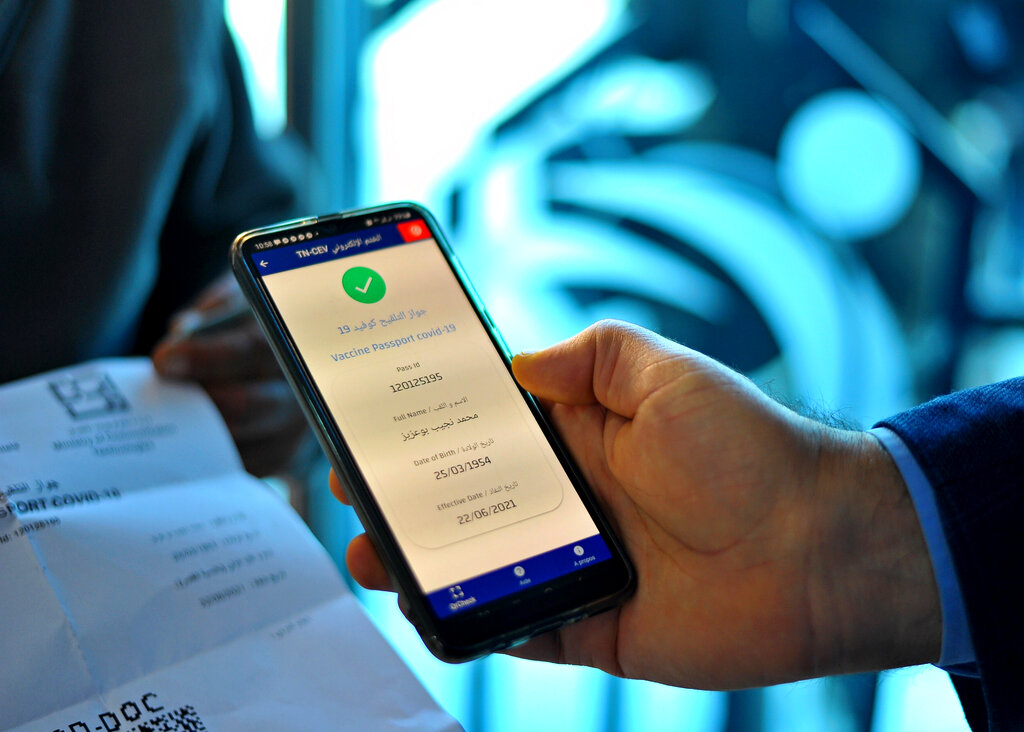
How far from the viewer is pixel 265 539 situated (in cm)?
60

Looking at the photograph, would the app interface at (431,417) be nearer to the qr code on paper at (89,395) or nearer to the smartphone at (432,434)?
the smartphone at (432,434)

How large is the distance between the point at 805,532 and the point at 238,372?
56cm

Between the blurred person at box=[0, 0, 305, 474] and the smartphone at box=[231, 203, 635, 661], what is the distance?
196 millimetres

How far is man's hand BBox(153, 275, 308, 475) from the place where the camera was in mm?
721

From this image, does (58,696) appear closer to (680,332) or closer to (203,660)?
(203,660)

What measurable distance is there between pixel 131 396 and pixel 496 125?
86cm

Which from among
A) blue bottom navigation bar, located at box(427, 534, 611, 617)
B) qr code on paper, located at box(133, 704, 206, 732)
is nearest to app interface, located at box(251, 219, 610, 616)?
blue bottom navigation bar, located at box(427, 534, 611, 617)

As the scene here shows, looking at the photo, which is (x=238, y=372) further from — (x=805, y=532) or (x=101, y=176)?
(x=805, y=532)

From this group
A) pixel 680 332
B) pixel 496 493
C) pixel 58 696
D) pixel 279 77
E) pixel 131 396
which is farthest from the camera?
pixel 680 332

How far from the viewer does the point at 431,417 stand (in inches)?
22.6

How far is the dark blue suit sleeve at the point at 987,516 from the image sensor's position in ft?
1.58

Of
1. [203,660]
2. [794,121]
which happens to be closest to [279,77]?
[794,121]

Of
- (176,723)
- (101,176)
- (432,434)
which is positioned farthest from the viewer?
(101,176)

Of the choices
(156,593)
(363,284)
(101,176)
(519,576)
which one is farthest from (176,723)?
(101,176)
